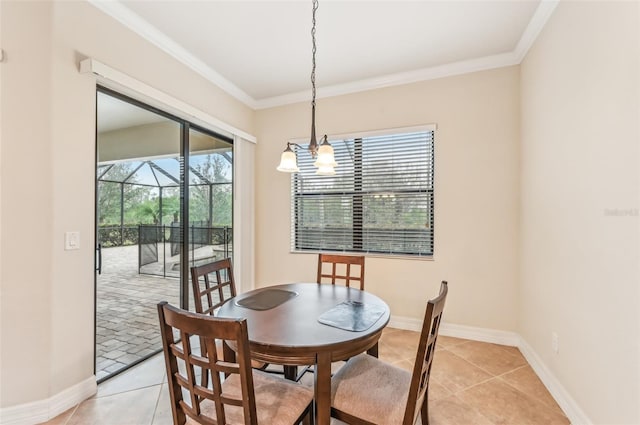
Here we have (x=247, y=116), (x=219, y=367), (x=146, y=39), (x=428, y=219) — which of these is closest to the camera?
(x=219, y=367)

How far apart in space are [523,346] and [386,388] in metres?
2.03

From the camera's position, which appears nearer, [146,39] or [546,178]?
[546,178]

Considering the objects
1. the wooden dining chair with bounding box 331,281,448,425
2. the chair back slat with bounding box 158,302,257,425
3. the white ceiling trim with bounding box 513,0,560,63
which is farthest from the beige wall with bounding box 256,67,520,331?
the chair back slat with bounding box 158,302,257,425

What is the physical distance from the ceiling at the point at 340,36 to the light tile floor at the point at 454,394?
281cm

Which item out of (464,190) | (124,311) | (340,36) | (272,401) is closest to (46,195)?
(124,311)

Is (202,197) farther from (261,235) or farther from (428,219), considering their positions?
(428,219)

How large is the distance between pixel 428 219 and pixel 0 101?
11.6 feet

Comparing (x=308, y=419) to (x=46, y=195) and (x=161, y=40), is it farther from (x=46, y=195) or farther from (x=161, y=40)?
(x=161, y=40)

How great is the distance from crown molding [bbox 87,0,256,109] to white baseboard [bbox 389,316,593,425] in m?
3.37

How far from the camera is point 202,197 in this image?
3305 mm

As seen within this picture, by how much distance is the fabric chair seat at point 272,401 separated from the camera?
125 centimetres

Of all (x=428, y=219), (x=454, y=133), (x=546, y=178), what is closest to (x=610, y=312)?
(x=546, y=178)

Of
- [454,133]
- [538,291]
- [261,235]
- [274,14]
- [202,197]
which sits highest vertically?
[274,14]

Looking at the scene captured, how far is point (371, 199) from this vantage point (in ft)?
11.3
